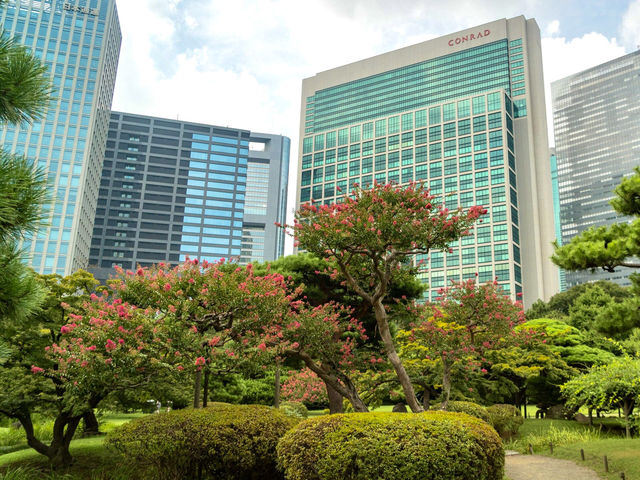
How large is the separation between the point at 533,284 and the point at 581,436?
68.6m

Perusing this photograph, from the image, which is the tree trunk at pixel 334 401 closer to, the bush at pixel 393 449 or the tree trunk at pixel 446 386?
the tree trunk at pixel 446 386

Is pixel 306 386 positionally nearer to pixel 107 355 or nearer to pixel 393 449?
pixel 107 355

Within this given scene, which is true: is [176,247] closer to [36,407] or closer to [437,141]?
[437,141]

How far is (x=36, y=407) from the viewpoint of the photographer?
10023 mm

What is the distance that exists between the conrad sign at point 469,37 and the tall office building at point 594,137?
61479 millimetres

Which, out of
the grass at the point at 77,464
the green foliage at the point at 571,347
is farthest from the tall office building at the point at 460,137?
the grass at the point at 77,464

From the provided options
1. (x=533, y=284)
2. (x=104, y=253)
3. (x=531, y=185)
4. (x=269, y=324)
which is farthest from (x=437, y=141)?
(x=269, y=324)

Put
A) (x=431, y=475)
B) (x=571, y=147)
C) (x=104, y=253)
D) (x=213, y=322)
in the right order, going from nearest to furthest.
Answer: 1. (x=431, y=475)
2. (x=213, y=322)
3. (x=104, y=253)
4. (x=571, y=147)

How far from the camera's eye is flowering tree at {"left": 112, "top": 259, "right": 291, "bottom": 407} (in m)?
8.98

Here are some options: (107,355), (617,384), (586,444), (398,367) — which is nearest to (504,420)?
(586,444)

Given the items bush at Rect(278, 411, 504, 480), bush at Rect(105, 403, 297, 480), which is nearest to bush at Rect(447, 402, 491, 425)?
bush at Rect(278, 411, 504, 480)

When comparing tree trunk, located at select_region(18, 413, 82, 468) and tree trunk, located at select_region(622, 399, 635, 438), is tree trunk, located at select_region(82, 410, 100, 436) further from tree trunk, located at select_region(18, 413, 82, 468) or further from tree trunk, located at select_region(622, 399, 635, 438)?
tree trunk, located at select_region(622, 399, 635, 438)

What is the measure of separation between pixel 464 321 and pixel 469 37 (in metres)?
95.3

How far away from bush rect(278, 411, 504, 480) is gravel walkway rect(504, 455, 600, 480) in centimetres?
350
